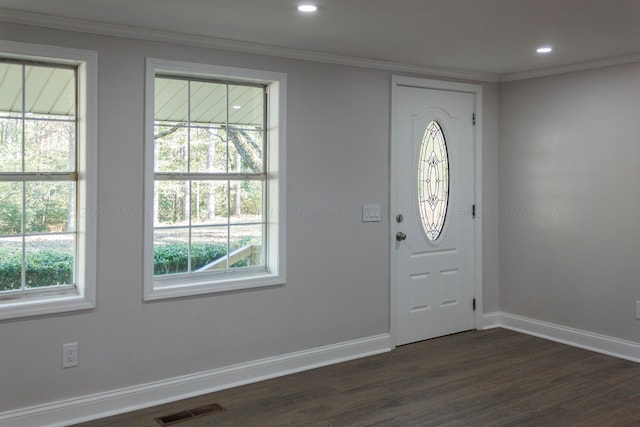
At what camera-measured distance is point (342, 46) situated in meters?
4.04

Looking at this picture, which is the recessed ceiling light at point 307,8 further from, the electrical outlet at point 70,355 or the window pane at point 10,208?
the electrical outlet at point 70,355

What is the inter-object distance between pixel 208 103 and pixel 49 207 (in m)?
1.20

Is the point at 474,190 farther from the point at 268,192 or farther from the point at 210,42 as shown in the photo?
the point at 210,42

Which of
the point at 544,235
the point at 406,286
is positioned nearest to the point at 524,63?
the point at 544,235

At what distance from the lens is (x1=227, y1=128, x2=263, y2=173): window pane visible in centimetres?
405

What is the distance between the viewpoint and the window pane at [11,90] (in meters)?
3.24

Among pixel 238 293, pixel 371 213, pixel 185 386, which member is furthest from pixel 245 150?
pixel 185 386

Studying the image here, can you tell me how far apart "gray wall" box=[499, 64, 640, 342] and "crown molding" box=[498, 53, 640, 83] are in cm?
5

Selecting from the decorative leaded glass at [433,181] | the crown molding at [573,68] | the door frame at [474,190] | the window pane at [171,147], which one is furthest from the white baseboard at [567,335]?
the window pane at [171,147]

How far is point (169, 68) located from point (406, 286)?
2531 millimetres

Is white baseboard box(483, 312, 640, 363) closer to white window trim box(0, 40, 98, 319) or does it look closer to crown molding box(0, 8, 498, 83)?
crown molding box(0, 8, 498, 83)

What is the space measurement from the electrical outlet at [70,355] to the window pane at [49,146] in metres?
1.00

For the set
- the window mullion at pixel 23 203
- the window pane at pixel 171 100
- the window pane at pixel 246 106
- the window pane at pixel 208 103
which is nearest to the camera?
the window mullion at pixel 23 203

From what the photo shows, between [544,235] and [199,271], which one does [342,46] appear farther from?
[544,235]
